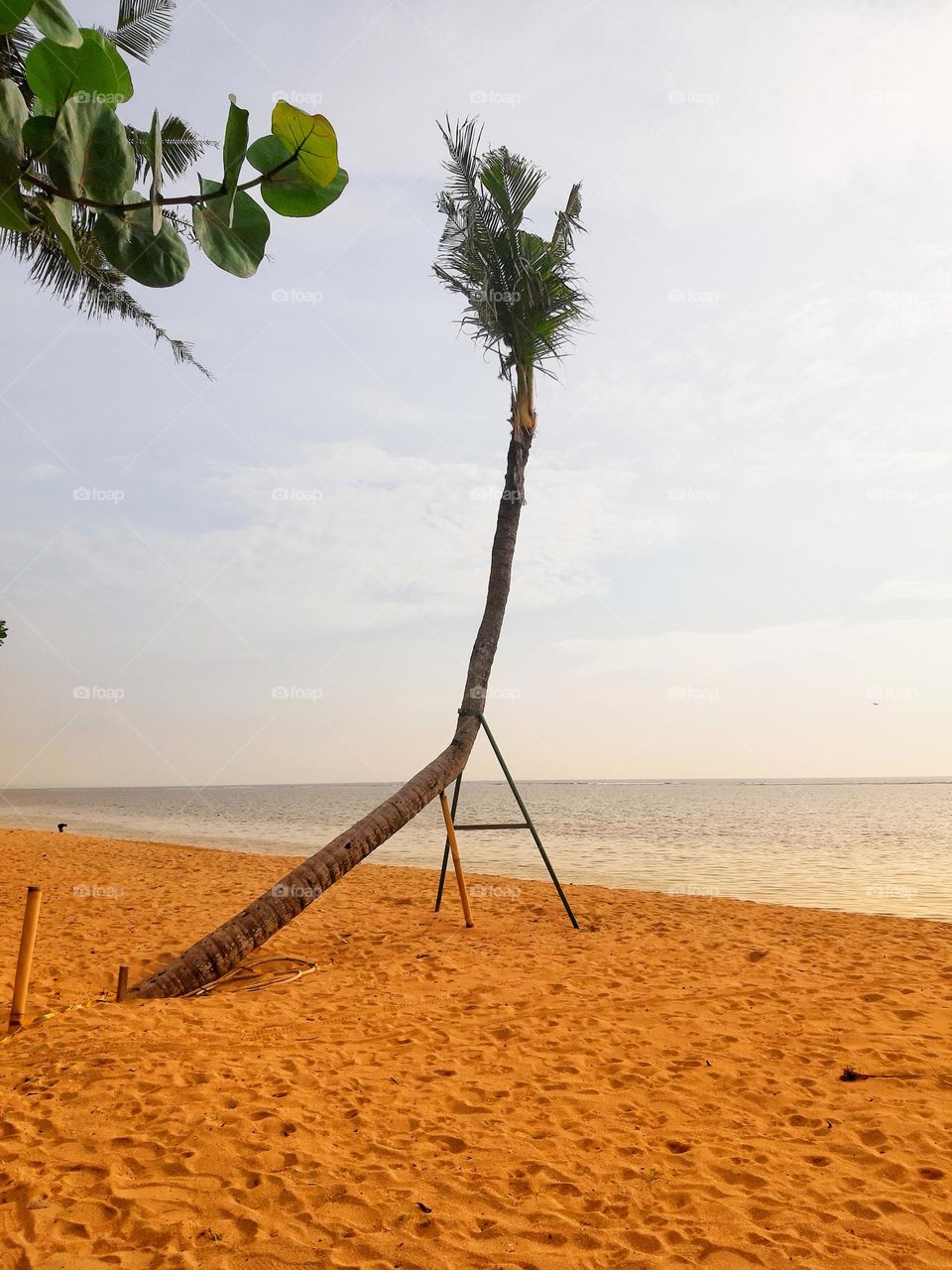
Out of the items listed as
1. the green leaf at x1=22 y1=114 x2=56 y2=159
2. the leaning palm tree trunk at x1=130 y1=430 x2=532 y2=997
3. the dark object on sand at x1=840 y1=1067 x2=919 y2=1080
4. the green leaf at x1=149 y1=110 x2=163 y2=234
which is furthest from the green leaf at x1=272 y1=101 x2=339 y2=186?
the leaning palm tree trunk at x1=130 y1=430 x2=532 y2=997

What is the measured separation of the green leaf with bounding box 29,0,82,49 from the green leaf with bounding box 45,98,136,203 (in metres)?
0.07

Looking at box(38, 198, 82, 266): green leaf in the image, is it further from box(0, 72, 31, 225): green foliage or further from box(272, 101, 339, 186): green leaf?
box(272, 101, 339, 186): green leaf

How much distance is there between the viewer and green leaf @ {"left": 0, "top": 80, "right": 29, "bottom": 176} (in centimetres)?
96

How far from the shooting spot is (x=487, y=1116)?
4.04 meters

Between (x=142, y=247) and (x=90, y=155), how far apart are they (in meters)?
0.19

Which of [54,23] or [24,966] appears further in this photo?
[24,966]

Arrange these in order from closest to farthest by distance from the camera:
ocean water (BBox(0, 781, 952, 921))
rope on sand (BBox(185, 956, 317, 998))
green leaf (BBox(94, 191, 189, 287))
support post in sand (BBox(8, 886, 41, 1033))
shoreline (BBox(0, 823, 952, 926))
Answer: green leaf (BBox(94, 191, 189, 287)) < support post in sand (BBox(8, 886, 41, 1033)) < rope on sand (BBox(185, 956, 317, 998)) < shoreline (BBox(0, 823, 952, 926)) < ocean water (BBox(0, 781, 952, 921))

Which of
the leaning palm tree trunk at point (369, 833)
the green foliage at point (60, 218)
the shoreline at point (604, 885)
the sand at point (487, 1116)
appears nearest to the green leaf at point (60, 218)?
the green foliage at point (60, 218)

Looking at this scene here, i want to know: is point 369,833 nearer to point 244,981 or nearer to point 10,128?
point 244,981

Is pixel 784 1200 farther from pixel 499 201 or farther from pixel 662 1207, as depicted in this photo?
pixel 499 201

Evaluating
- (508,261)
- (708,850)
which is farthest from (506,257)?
(708,850)

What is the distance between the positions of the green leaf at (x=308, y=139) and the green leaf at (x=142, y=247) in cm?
21

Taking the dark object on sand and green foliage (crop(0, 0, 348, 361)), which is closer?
green foliage (crop(0, 0, 348, 361))

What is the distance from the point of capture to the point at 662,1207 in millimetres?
3213
